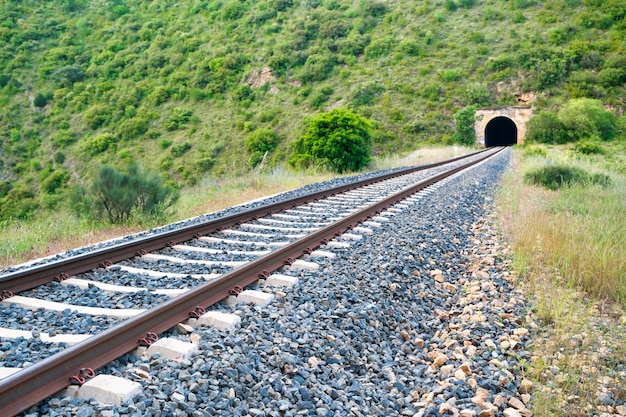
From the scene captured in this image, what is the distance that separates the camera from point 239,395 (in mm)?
2893

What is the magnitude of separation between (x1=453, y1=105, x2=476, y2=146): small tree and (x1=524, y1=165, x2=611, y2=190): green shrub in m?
33.5

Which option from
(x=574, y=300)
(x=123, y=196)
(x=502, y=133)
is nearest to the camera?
(x=574, y=300)

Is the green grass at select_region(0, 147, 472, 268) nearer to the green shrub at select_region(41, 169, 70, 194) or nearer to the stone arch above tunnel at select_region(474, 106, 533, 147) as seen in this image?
the green shrub at select_region(41, 169, 70, 194)

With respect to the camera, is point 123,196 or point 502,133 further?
point 502,133

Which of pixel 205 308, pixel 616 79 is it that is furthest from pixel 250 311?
pixel 616 79

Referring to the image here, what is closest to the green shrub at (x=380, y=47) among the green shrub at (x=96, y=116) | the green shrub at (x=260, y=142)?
the green shrub at (x=260, y=142)

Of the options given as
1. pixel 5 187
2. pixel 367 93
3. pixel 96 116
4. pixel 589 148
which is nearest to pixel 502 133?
pixel 367 93

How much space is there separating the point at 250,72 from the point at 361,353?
196 feet

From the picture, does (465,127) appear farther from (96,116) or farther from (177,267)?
(177,267)

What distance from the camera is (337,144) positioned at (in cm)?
2270

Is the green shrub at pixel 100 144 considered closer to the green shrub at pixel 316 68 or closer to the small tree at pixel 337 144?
the green shrub at pixel 316 68

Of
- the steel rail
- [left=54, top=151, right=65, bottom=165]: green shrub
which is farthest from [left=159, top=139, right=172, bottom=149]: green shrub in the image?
the steel rail

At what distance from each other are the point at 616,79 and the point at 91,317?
2264 inches

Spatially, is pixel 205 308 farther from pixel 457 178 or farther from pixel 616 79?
pixel 616 79
